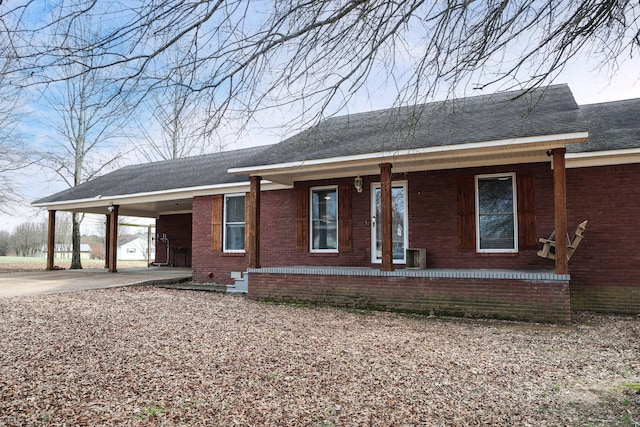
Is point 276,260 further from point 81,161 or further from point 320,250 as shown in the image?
point 81,161

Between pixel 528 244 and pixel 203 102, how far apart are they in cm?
748

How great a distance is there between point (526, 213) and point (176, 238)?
13816mm

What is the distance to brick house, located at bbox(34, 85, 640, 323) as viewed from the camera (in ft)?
25.1

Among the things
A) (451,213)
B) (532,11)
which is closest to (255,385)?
(532,11)

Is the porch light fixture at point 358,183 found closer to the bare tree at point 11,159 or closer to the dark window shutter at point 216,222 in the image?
the dark window shutter at point 216,222

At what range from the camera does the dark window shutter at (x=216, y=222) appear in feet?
40.5

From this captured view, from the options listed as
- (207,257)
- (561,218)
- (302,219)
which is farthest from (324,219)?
(561,218)

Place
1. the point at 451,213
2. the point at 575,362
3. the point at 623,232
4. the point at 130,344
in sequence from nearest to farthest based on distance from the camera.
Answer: the point at 575,362 → the point at 130,344 → the point at 623,232 → the point at 451,213

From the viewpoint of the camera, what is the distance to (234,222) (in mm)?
12266

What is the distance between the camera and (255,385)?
13.5 ft

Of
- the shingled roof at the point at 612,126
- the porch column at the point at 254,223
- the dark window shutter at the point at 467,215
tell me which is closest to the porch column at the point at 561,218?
the shingled roof at the point at 612,126

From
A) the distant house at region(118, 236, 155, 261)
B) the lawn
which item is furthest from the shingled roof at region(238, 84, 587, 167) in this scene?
the distant house at region(118, 236, 155, 261)

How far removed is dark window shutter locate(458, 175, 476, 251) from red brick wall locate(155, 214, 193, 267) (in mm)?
11967

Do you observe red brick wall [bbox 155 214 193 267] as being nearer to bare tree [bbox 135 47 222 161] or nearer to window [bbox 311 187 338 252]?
window [bbox 311 187 338 252]
